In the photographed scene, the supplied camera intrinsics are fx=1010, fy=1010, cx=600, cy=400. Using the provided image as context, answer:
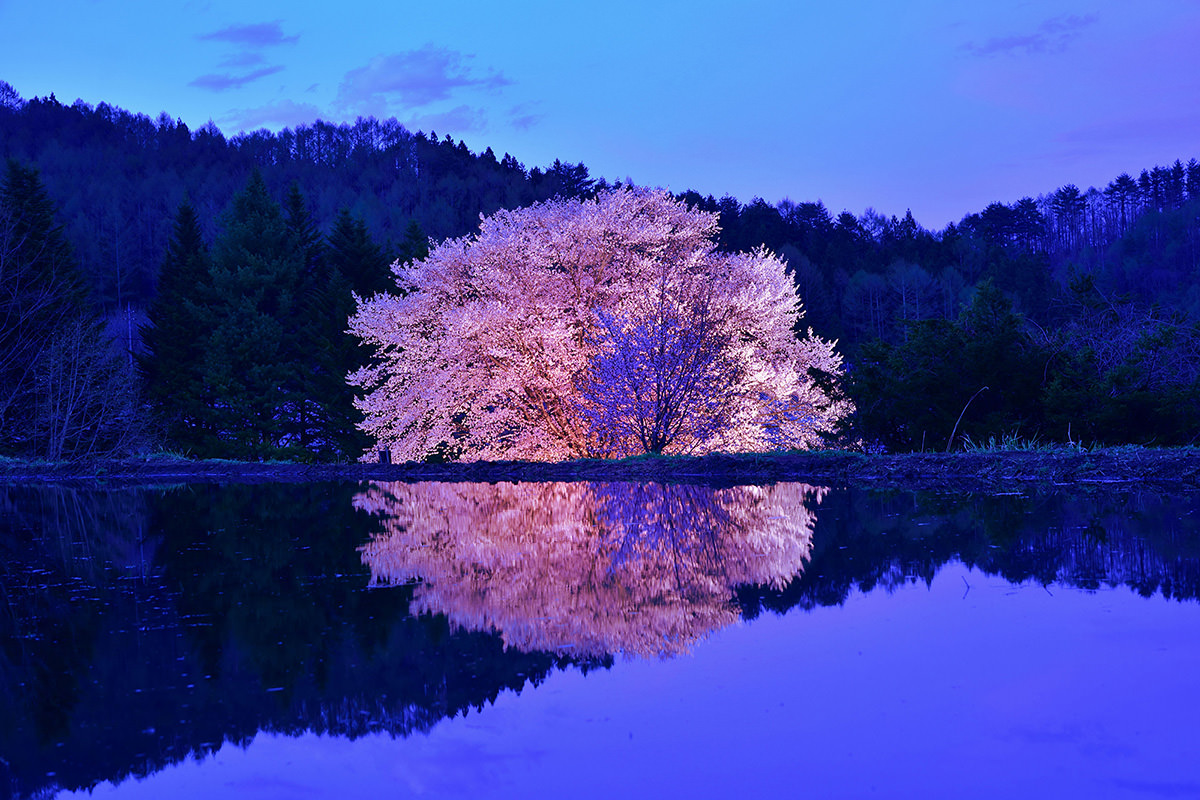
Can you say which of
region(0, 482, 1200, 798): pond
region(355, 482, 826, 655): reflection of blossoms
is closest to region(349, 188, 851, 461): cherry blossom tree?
region(355, 482, 826, 655): reflection of blossoms

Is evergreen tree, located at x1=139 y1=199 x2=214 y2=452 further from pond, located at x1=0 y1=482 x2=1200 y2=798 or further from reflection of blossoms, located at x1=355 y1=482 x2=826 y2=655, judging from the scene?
pond, located at x1=0 y1=482 x2=1200 y2=798

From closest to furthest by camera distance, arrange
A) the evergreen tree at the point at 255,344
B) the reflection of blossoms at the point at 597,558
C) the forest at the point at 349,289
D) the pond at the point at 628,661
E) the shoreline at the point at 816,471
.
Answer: the pond at the point at 628,661, the reflection of blossoms at the point at 597,558, the shoreline at the point at 816,471, the forest at the point at 349,289, the evergreen tree at the point at 255,344

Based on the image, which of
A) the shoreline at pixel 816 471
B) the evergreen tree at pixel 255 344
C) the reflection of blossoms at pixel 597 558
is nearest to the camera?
the reflection of blossoms at pixel 597 558

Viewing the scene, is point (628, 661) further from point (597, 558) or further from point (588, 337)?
point (588, 337)

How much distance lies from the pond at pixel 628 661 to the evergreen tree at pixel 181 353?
117 feet

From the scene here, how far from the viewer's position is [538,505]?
42.3ft

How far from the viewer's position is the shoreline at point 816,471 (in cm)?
1237

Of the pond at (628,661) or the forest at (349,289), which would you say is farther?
the forest at (349,289)

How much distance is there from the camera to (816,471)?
48.5ft

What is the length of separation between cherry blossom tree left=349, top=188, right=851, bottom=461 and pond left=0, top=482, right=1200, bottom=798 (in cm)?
930

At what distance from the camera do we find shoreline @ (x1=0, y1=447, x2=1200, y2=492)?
12.4m

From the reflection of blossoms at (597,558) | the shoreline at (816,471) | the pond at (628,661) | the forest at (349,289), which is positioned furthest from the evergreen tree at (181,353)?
the pond at (628,661)

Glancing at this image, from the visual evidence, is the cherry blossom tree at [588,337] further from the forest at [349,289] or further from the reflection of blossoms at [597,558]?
the reflection of blossoms at [597,558]

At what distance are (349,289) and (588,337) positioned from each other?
82.5 ft
